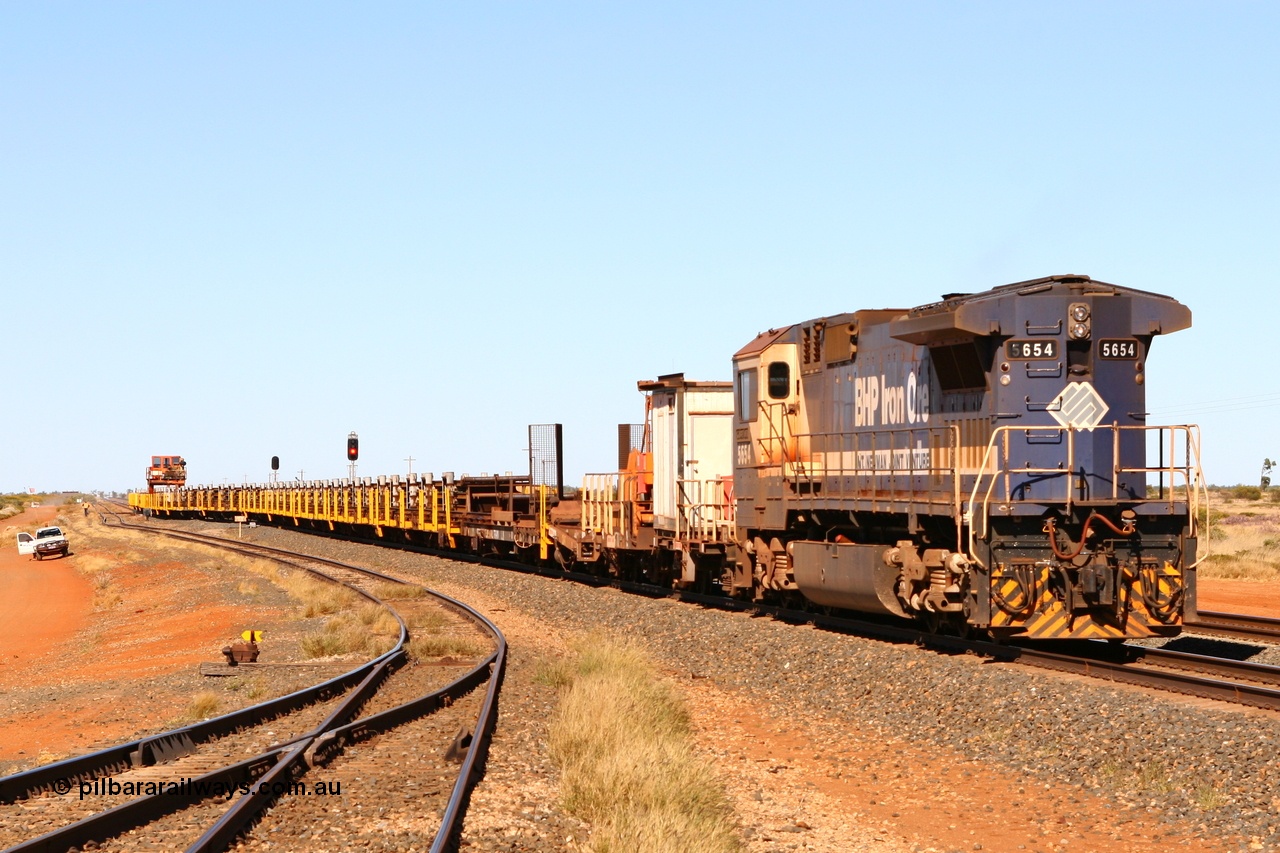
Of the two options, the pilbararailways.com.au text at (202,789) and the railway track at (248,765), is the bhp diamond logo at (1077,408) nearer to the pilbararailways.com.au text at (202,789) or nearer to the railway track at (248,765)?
the railway track at (248,765)

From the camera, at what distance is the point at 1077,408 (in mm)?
14672

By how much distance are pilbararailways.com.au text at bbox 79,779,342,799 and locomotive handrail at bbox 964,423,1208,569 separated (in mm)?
7559

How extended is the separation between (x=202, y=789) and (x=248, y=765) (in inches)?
23.3

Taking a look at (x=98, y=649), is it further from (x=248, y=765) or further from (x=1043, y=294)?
(x=1043, y=294)

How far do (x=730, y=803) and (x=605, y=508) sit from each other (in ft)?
56.6

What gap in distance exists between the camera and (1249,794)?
29.6 ft

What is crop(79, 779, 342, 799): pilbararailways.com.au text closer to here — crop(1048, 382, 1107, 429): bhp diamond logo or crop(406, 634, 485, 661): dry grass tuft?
crop(406, 634, 485, 661): dry grass tuft

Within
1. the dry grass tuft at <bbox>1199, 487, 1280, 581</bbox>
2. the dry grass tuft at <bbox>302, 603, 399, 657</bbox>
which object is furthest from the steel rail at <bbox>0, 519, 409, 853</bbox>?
the dry grass tuft at <bbox>1199, 487, 1280, 581</bbox>

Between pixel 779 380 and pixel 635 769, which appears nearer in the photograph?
pixel 635 769

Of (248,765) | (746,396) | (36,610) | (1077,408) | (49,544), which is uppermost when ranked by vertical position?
(746,396)

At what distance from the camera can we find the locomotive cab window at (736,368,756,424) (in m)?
20.3

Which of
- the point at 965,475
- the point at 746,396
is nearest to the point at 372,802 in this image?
the point at 965,475

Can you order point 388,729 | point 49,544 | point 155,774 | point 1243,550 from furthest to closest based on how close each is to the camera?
1. point 49,544
2. point 1243,550
3. point 388,729
4. point 155,774

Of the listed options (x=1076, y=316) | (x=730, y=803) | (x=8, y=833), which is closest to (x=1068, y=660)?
(x=1076, y=316)
